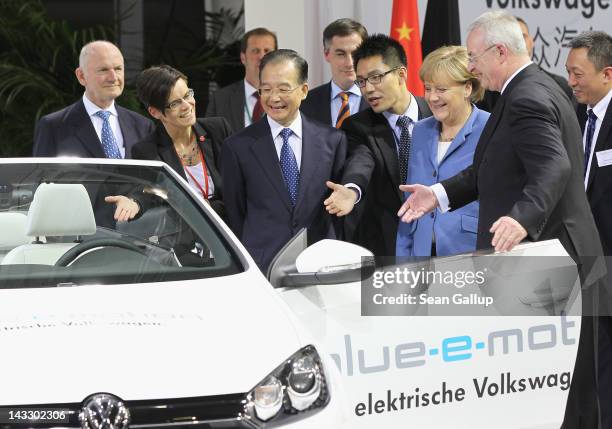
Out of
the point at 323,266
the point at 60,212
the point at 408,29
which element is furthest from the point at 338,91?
the point at 323,266

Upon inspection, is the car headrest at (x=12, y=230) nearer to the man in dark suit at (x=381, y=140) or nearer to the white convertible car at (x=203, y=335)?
the white convertible car at (x=203, y=335)

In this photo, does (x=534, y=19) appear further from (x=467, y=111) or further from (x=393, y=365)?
(x=393, y=365)

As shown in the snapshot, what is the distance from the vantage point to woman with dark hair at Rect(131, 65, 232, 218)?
5.59 m

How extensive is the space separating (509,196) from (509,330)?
0.56 meters

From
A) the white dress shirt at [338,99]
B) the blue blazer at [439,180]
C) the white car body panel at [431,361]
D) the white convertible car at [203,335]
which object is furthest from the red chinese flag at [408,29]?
the white car body panel at [431,361]

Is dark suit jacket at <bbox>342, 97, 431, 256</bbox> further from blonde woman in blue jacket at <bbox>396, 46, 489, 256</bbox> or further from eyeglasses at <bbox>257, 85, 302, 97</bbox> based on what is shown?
eyeglasses at <bbox>257, 85, 302, 97</bbox>

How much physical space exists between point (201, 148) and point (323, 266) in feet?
7.43

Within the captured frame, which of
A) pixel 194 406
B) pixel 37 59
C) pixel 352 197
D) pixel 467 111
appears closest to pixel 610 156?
pixel 467 111

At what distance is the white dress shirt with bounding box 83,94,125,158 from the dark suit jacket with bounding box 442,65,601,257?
2425 millimetres

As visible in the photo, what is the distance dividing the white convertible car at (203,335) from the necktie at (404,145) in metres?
1.45

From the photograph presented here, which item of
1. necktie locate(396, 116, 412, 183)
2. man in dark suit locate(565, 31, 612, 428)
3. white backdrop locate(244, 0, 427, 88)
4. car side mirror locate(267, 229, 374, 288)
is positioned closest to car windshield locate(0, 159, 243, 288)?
car side mirror locate(267, 229, 374, 288)

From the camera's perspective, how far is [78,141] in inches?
235

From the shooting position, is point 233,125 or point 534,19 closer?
point 233,125

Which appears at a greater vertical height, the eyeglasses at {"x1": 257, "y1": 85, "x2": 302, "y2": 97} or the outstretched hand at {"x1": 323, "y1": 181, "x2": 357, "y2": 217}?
the eyeglasses at {"x1": 257, "y1": 85, "x2": 302, "y2": 97}
